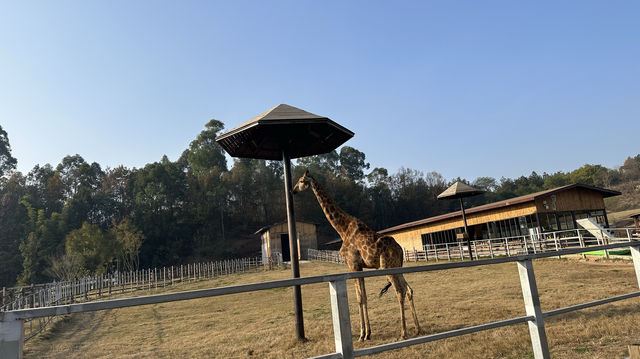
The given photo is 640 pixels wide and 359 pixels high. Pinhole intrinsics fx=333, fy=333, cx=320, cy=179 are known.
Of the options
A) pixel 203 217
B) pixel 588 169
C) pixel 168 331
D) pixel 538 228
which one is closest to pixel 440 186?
pixel 588 169

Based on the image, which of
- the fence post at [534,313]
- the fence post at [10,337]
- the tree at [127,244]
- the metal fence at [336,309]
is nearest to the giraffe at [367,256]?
the fence post at [534,313]

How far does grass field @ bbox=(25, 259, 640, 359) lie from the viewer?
506 cm

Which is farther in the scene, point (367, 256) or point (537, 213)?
point (537, 213)

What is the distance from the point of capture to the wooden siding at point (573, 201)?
20703 mm

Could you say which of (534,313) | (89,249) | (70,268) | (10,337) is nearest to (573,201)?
(534,313)

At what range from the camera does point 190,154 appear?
63031 millimetres

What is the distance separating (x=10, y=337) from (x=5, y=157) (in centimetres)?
8044

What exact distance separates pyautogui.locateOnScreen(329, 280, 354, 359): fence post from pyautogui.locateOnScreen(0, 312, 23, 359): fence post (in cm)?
177

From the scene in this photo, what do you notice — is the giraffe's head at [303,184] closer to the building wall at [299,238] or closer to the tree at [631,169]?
the building wall at [299,238]

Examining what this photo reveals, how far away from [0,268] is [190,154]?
30740mm

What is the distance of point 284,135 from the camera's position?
695 cm

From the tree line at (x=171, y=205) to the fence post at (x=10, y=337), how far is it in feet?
128

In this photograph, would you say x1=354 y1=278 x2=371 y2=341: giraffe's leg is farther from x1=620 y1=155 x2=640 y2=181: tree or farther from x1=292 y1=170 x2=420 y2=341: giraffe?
x1=620 y1=155 x2=640 y2=181: tree

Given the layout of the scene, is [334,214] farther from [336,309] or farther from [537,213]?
[537,213]
